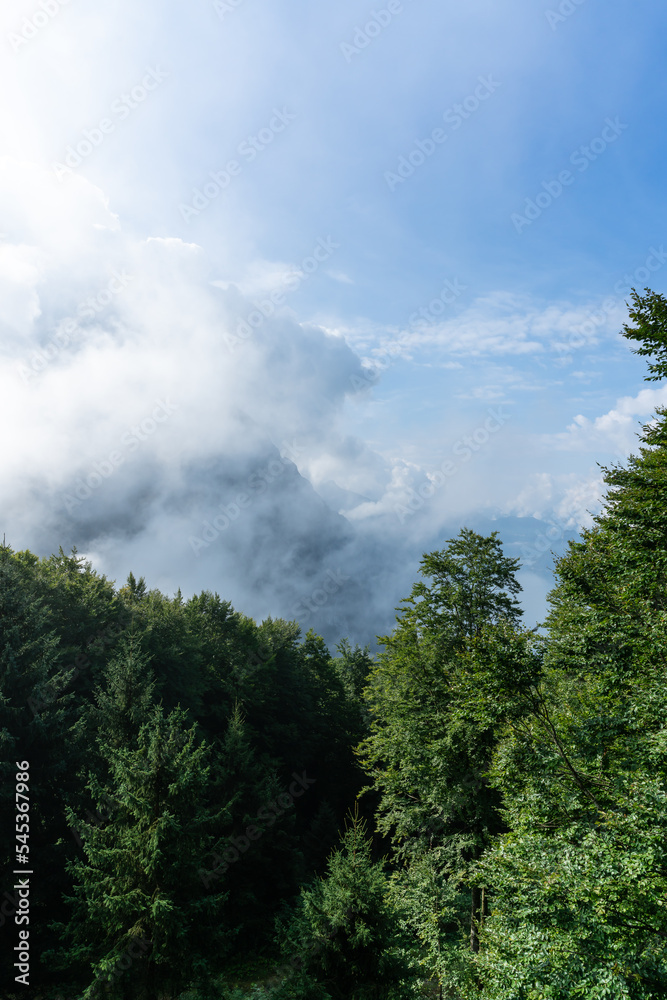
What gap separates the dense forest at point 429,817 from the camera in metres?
9.28

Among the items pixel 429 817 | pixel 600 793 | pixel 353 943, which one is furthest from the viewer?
pixel 429 817

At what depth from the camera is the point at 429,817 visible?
21.6m

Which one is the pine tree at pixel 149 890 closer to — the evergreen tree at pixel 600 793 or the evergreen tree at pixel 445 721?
the evergreen tree at pixel 600 793

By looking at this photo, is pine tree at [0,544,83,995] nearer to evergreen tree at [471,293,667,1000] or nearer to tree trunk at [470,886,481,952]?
tree trunk at [470,886,481,952]

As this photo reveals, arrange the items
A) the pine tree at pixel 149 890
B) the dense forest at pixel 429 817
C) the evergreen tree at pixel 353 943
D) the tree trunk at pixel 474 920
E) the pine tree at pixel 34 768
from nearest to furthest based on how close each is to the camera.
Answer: the dense forest at pixel 429 817 → the pine tree at pixel 149 890 → the evergreen tree at pixel 353 943 → the pine tree at pixel 34 768 → the tree trunk at pixel 474 920

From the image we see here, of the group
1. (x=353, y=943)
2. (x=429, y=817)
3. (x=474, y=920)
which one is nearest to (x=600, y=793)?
(x=353, y=943)

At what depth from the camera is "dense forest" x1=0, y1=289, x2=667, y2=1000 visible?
9281 millimetres

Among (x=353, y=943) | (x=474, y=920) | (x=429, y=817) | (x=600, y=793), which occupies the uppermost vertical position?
(x=600, y=793)

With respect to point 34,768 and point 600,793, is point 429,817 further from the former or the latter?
point 34,768

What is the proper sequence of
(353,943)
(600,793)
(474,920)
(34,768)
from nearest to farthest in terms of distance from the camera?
1. (600,793)
2. (353,943)
3. (474,920)
4. (34,768)

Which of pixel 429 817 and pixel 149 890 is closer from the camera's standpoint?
pixel 149 890

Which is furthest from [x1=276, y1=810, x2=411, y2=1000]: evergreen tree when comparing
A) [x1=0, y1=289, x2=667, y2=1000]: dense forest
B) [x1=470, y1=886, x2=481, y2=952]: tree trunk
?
[x1=470, y1=886, x2=481, y2=952]: tree trunk

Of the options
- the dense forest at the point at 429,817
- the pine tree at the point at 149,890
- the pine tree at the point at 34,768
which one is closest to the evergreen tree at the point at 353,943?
the dense forest at the point at 429,817

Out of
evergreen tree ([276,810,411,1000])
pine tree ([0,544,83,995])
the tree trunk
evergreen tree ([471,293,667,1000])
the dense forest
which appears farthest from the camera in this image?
the tree trunk
